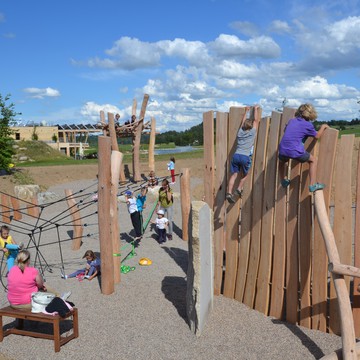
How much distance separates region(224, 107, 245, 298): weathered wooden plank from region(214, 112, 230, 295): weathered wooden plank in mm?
92

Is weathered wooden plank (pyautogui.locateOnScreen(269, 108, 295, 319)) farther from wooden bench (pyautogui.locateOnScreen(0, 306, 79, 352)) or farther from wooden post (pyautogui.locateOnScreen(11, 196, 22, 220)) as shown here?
wooden post (pyautogui.locateOnScreen(11, 196, 22, 220))

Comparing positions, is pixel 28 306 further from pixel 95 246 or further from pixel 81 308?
pixel 95 246

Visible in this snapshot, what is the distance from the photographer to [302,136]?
5.72 m

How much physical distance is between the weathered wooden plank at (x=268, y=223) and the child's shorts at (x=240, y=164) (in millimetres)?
301

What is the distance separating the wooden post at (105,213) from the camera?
775cm

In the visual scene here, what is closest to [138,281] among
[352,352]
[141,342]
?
[141,342]

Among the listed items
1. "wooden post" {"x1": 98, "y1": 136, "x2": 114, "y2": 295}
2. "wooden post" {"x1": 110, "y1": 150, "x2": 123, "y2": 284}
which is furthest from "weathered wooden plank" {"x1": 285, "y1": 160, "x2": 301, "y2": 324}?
"wooden post" {"x1": 110, "y1": 150, "x2": 123, "y2": 284}

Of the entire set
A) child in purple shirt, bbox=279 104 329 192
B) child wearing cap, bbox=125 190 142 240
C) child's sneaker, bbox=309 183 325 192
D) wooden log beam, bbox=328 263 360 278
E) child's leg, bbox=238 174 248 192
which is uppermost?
child in purple shirt, bbox=279 104 329 192

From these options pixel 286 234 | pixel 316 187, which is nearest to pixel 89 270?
pixel 286 234

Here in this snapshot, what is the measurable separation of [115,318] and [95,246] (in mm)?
5170

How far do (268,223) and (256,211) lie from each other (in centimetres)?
29

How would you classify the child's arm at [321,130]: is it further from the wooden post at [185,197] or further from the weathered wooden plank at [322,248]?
the wooden post at [185,197]

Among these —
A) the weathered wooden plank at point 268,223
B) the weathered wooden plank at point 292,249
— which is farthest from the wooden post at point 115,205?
the weathered wooden plank at point 292,249

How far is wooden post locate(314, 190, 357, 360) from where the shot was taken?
4975 millimetres
